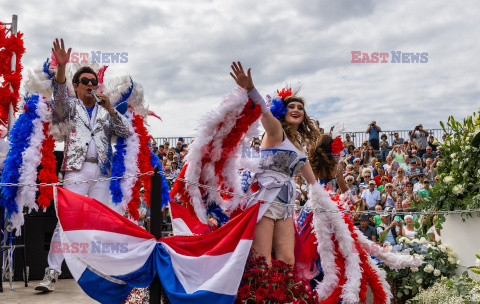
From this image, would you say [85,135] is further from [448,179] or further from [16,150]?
[448,179]

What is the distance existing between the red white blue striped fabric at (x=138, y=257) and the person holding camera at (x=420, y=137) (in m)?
11.6

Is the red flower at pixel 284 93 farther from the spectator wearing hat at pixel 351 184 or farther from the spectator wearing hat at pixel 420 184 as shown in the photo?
the spectator wearing hat at pixel 420 184

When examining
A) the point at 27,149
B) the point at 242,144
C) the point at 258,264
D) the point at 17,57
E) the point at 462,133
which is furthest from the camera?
the point at 17,57

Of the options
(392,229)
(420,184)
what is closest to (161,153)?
(420,184)

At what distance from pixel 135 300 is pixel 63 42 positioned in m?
2.06

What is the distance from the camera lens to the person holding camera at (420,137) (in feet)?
44.8

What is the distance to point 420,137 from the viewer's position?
13836 millimetres

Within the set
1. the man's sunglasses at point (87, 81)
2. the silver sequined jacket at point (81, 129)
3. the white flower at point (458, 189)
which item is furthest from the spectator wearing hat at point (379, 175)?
the man's sunglasses at point (87, 81)

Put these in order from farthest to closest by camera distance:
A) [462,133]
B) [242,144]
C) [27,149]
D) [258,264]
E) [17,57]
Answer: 1. [17,57]
2. [462,133]
3. [27,149]
4. [242,144]
5. [258,264]

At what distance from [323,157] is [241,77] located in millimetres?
1633

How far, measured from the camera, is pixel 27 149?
13.3 feet

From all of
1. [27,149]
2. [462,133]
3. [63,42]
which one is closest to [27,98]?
[27,149]

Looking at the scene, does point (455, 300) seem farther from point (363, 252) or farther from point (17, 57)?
point (17, 57)

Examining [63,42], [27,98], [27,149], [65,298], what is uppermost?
[63,42]
